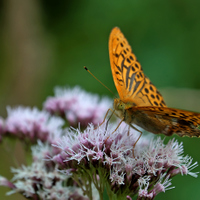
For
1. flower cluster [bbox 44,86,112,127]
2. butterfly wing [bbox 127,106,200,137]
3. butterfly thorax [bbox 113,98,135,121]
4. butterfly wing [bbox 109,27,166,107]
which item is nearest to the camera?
butterfly wing [bbox 127,106,200,137]

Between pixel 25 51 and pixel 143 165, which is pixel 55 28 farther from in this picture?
pixel 143 165

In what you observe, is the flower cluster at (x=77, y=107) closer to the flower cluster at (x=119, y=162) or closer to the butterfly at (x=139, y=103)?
the butterfly at (x=139, y=103)

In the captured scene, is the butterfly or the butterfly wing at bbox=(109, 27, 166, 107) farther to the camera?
the butterfly wing at bbox=(109, 27, 166, 107)

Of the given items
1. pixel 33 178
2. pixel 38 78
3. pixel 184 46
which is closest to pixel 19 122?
pixel 33 178

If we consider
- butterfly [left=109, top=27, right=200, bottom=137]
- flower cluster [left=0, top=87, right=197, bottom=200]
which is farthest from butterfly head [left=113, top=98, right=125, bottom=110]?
flower cluster [left=0, top=87, right=197, bottom=200]

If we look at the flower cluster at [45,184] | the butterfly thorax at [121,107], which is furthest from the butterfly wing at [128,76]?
the flower cluster at [45,184]

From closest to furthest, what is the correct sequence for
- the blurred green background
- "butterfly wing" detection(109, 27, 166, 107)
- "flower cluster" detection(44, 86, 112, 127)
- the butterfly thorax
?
the butterfly thorax, "butterfly wing" detection(109, 27, 166, 107), "flower cluster" detection(44, 86, 112, 127), the blurred green background

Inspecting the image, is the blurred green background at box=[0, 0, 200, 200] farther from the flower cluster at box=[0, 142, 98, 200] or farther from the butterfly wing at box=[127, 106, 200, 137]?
the butterfly wing at box=[127, 106, 200, 137]

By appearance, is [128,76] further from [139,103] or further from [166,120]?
[166,120]
